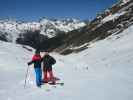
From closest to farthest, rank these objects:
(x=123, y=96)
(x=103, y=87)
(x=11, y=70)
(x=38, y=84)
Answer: (x=123, y=96), (x=103, y=87), (x=38, y=84), (x=11, y=70)

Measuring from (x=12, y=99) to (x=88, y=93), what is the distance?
3.42 m

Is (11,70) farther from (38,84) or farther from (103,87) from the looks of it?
(103,87)

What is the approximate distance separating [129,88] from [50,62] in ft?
21.5

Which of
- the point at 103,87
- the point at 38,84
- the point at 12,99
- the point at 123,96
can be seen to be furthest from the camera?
the point at 38,84

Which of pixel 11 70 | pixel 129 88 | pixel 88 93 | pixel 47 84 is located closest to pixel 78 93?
pixel 88 93

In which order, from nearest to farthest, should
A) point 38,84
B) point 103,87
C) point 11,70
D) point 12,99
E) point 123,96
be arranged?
point 123,96, point 12,99, point 103,87, point 38,84, point 11,70

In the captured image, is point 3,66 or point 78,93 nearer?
point 78,93

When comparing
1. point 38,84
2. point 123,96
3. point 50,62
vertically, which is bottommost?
point 123,96

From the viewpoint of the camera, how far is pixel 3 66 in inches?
1081

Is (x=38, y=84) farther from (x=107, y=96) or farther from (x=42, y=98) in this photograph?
(x=107, y=96)

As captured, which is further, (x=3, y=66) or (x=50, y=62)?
(x=3, y=66)

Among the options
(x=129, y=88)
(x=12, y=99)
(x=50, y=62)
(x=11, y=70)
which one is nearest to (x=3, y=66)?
(x=11, y=70)

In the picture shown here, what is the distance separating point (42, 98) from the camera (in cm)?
1330

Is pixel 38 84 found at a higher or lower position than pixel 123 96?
higher
